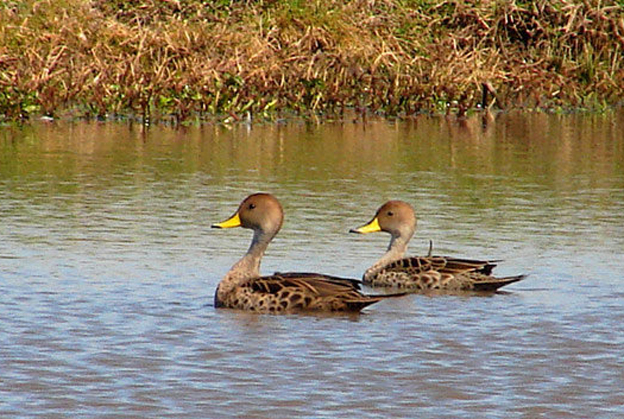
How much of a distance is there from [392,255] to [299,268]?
740mm

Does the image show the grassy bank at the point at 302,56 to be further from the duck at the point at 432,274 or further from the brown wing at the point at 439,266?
the brown wing at the point at 439,266

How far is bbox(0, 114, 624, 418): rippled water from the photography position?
815 cm

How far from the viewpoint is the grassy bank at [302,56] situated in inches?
1013

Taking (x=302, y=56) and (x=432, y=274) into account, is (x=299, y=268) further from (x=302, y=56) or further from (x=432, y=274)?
(x=302, y=56)

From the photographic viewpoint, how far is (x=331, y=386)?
829 cm

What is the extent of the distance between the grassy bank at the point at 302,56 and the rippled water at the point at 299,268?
2.62 metres

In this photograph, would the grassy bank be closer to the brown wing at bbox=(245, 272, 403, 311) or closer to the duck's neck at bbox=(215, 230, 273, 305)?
the duck's neck at bbox=(215, 230, 273, 305)

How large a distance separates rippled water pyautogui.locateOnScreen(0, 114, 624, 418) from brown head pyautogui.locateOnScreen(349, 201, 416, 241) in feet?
1.28

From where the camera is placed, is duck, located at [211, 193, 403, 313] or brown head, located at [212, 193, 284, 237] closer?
duck, located at [211, 193, 403, 313]

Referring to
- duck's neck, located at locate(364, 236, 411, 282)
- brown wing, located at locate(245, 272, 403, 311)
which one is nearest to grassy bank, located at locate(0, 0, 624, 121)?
duck's neck, located at locate(364, 236, 411, 282)

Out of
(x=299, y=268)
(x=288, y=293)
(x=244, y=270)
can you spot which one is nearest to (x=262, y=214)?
(x=244, y=270)

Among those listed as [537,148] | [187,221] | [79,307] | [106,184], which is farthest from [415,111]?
[79,307]

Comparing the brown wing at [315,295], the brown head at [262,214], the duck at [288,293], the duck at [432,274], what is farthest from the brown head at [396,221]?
the brown wing at [315,295]

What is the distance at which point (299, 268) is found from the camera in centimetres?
1248
